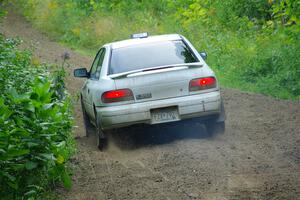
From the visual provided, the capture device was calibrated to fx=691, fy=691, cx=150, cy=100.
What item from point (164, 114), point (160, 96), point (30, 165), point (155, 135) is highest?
point (30, 165)

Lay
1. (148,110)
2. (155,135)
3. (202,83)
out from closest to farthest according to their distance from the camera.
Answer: (148,110), (202,83), (155,135)

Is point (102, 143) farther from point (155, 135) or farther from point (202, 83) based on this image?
point (202, 83)

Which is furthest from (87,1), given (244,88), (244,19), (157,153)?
(157,153)

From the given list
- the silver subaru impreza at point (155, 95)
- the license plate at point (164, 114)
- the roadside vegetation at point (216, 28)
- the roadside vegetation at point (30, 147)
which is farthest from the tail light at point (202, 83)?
the roadside vegetation at point (216, 28)

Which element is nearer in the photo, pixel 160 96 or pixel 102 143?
pixel 160 96

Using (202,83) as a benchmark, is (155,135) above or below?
below

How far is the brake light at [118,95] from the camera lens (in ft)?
31.2

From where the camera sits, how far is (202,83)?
380 inches

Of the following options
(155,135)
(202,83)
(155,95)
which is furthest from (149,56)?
(155,135)

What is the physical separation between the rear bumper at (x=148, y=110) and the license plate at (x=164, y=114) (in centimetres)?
6

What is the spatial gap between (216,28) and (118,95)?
13240 millimetres

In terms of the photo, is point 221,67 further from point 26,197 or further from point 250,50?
point 26,197

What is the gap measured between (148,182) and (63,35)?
21.1 m

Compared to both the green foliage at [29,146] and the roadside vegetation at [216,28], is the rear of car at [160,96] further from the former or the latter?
the roadside vegetation at [216,28]
